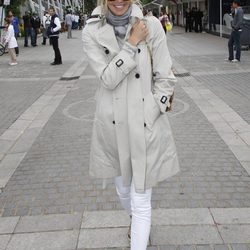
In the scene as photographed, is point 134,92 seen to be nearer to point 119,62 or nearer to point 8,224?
point 119,62

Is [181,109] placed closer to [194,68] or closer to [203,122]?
[203,122]

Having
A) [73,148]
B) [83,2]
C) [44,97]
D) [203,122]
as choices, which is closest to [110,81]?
[73,148]

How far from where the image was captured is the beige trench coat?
8.99ft

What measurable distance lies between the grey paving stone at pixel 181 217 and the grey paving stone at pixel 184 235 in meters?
0.09

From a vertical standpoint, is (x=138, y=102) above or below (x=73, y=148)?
above

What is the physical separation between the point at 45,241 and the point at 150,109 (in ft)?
4.91

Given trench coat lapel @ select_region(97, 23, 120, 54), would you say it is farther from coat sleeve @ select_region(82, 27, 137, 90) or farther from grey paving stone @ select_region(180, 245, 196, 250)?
grey paving stone @ select_region(180, 245, 196, 250)

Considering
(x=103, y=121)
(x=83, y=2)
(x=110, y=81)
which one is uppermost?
(x=110, y=81)

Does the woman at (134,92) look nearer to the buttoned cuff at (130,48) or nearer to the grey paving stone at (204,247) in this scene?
the buttoned cuff at (130,48)

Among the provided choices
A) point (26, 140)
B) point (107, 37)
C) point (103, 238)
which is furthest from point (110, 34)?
point (26, 140)

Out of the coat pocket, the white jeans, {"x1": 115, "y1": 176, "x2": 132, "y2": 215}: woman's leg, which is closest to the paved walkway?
{"x1": 115, "y1": 176, "x2": 132, "y2": 215}: woman's leg

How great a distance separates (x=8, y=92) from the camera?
422 inches

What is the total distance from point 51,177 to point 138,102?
8.35 feet

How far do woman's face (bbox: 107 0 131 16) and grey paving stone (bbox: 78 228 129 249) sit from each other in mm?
1743
